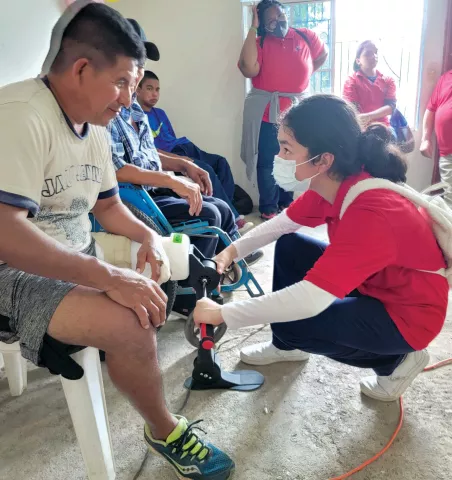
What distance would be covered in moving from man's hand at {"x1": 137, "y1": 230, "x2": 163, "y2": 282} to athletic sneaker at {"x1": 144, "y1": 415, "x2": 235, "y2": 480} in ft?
1.34

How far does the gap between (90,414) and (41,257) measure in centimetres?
40

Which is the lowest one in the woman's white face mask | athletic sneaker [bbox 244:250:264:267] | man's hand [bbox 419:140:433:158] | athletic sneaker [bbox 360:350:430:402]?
athletic sneaker [bbox 244:250:264:267]

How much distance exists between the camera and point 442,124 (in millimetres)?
2768

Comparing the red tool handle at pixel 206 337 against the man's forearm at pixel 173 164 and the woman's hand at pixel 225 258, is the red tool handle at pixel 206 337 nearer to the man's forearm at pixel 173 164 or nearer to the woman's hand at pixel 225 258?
the woman's hand at pixel 225 258

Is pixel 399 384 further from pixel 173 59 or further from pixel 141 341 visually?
pixel 173 59

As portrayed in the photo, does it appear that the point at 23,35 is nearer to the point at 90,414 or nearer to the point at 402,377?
the point at 90,414

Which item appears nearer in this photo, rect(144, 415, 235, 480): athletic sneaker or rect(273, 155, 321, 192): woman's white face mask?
rect(144, 415, 235, 480): athletic sneaker

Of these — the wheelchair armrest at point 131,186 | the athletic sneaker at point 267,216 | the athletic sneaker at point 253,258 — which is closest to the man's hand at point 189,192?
the wheelchair armrest at point 131,186

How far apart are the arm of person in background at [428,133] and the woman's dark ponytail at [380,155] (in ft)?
7.16

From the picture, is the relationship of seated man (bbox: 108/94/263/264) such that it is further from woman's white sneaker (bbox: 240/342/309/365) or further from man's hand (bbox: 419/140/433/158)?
man's hand (bbox: 419/140/433/158)

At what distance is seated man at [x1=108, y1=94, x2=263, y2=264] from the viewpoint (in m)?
1.65

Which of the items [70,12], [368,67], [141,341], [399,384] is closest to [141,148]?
[70,12]

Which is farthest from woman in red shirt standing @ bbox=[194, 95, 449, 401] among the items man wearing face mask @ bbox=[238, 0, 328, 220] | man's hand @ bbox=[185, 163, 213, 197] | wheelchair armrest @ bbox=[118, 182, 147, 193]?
man wearing face mask @ bbox=[238, 0, 328, 220]

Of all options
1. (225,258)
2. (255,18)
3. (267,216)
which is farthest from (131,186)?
(255,18)
